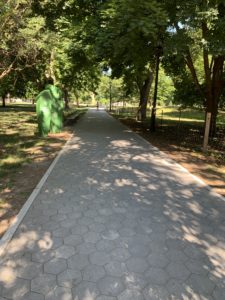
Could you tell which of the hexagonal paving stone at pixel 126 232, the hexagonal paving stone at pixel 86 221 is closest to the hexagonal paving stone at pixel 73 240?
the hexagonal paving stone at pixel 86 221

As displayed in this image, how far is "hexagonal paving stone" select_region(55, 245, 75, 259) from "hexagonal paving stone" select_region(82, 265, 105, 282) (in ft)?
1.28

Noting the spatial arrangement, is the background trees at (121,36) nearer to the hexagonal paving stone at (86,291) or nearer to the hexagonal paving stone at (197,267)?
the hexagonal paving stone at (197,267)

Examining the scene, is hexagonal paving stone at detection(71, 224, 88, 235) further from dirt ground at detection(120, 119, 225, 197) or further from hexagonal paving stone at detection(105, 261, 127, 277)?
dirt ground at detection(120, 119, 225, 197)

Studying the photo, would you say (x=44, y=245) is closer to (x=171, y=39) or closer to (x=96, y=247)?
(x=96, y=247)

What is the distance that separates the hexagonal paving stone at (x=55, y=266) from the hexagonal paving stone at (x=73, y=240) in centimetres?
43

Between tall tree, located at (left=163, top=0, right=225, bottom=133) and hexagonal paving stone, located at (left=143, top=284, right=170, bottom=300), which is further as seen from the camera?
tall tree, located at (left=163, top=0, right=225, bottom=133)

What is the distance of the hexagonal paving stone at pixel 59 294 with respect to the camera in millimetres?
3250

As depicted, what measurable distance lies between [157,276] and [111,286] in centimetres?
61

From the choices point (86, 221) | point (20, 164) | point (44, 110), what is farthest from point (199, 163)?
point (44, 110)

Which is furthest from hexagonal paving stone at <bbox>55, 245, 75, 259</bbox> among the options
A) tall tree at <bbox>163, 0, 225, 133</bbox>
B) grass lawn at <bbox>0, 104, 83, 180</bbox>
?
tall tree at <bbox>163, 0, 225, 133</bbox>

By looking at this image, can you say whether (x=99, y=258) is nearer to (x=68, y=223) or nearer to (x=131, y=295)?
(x=131, y=295)

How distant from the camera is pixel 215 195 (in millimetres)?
6660

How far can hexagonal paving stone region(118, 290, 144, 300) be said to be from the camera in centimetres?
330

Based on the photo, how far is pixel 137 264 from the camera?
12.9 feet
